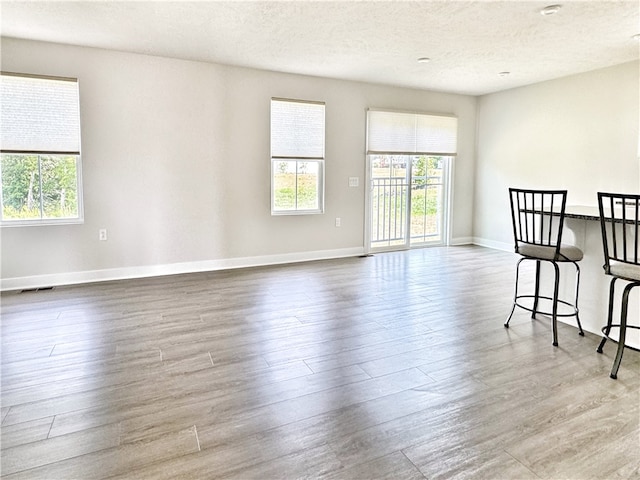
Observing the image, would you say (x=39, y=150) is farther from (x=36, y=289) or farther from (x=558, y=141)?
(x=558, y=141)

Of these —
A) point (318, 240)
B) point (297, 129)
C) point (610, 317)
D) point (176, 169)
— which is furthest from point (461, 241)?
point (176, 169)

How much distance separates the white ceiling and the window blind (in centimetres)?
50

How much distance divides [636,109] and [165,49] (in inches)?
215

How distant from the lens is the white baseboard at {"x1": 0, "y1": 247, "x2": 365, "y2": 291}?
4535mm

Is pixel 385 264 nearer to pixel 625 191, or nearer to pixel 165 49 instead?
pixel 625 191

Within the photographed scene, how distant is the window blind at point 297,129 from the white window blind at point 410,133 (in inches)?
33.0

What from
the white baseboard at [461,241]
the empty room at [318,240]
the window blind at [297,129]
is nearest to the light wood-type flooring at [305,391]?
the empty room at [318,240]

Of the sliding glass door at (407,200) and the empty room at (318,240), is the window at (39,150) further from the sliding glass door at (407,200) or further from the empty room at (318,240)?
the sliding glass door at (407,200)

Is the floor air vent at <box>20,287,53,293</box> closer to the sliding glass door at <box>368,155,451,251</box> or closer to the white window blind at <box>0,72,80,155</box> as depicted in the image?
the white window blind at <box>0,72,80,155</box>

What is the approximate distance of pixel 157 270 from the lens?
513 centimetres

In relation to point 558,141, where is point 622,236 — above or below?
below

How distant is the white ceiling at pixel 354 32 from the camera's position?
339 cm

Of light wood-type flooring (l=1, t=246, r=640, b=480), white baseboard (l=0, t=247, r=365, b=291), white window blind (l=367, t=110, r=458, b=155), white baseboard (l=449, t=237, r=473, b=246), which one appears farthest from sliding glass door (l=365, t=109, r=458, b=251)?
light wood-type flooring (l=1, t=246, r=640, b=480)

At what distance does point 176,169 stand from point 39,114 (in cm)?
147
